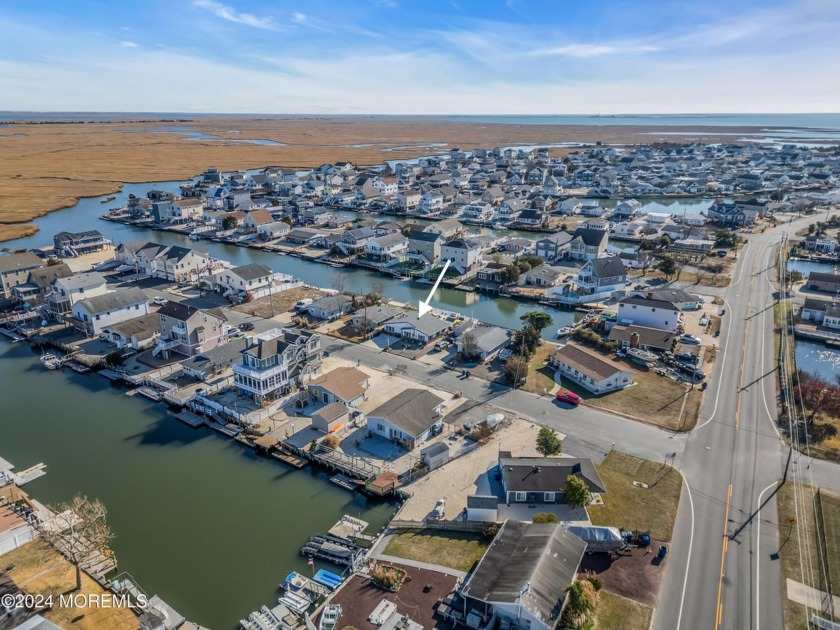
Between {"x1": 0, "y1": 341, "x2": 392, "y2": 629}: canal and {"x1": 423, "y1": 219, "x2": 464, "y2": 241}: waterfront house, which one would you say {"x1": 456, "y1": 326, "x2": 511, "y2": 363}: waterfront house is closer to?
{"x1": 0, "y1": 341, "x2": 392, "y2": 629}: canal

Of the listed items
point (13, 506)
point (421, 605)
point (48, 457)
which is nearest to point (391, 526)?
point (421, 605)

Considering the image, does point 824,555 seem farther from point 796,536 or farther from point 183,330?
point 183,330

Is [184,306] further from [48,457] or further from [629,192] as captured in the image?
[629,192]

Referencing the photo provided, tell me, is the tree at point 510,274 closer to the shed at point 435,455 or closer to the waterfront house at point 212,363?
the waterfront house at point 212,363

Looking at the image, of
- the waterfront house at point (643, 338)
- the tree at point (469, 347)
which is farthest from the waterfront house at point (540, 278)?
the tree at point (469, 347)

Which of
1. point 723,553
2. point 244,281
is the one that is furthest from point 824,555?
point 244,281

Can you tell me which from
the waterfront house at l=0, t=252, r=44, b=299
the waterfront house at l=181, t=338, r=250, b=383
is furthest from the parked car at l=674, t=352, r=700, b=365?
the waterfront house at l=0, t=252, r=44, b=299
